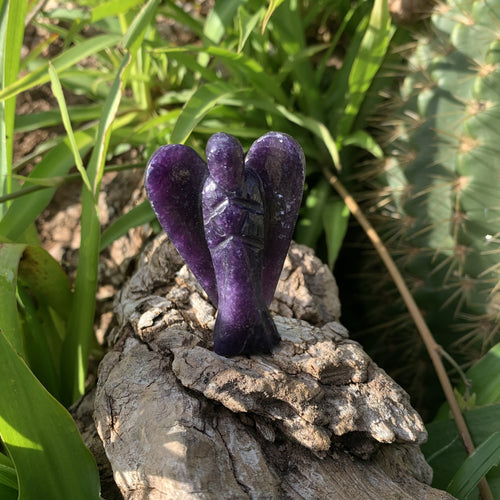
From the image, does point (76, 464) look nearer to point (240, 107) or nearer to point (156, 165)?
point (156, 165)

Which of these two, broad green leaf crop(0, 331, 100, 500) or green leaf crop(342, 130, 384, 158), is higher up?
green leaf crop(342, 130, 384, 158)

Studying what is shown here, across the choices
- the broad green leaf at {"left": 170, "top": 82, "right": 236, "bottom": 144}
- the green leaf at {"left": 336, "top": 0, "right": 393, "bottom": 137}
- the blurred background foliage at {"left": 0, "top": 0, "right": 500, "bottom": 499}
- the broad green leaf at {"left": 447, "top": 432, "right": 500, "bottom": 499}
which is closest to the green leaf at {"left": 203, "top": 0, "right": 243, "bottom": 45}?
the blurred background foliage at {"left": 0, "top": 0, "right": 500, "bottom": 499}

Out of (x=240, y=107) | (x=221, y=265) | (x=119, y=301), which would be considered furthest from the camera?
(x=240, y=107)

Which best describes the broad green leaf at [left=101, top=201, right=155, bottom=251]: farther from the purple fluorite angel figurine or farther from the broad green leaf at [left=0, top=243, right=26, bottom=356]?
the purple fluorite angel figurine

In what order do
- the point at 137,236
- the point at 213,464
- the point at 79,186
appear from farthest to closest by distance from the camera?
1. the point at 79,186
2. the point at 137,236
3. the point at 213,464

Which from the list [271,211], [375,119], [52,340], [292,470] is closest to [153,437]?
[292,470]

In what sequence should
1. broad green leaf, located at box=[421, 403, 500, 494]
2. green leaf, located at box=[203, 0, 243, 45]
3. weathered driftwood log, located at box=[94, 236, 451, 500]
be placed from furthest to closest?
green leaf, located at box=[203, 0, 243, 45]
broad green leaf, located at box=[421, 403, 500, 494]
weathered driftwood log, located at box=[94, 236, 451, 500]
